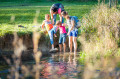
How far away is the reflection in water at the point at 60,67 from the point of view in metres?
6.50

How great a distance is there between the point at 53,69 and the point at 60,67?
300 mm

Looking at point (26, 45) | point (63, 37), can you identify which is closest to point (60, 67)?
point (63, 37)

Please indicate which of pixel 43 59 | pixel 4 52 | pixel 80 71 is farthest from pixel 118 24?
pixel 4 52

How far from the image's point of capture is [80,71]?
22.7 ft

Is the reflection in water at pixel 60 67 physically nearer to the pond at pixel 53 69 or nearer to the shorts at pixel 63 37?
A: the pond at pixel 53 69

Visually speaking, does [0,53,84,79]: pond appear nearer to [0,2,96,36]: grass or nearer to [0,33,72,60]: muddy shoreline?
[0,33,72,60]: muddy shoreline

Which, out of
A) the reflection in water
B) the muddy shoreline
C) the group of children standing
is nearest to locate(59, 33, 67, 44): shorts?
the group of children standing

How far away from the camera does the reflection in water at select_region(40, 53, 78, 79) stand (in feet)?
21.3

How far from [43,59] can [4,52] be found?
1945mm

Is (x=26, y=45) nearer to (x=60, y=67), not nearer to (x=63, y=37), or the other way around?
(x=63, y=37)

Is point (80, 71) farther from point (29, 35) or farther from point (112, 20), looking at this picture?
point (29, 35)

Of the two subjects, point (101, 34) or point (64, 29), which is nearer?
point (101, 34)

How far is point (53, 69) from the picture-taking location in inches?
288

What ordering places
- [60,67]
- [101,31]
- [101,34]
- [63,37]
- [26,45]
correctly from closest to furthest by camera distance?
1. [60,67]
2. [101,31]
3. [101,34]
4. [63,37]
5. [26,45]
